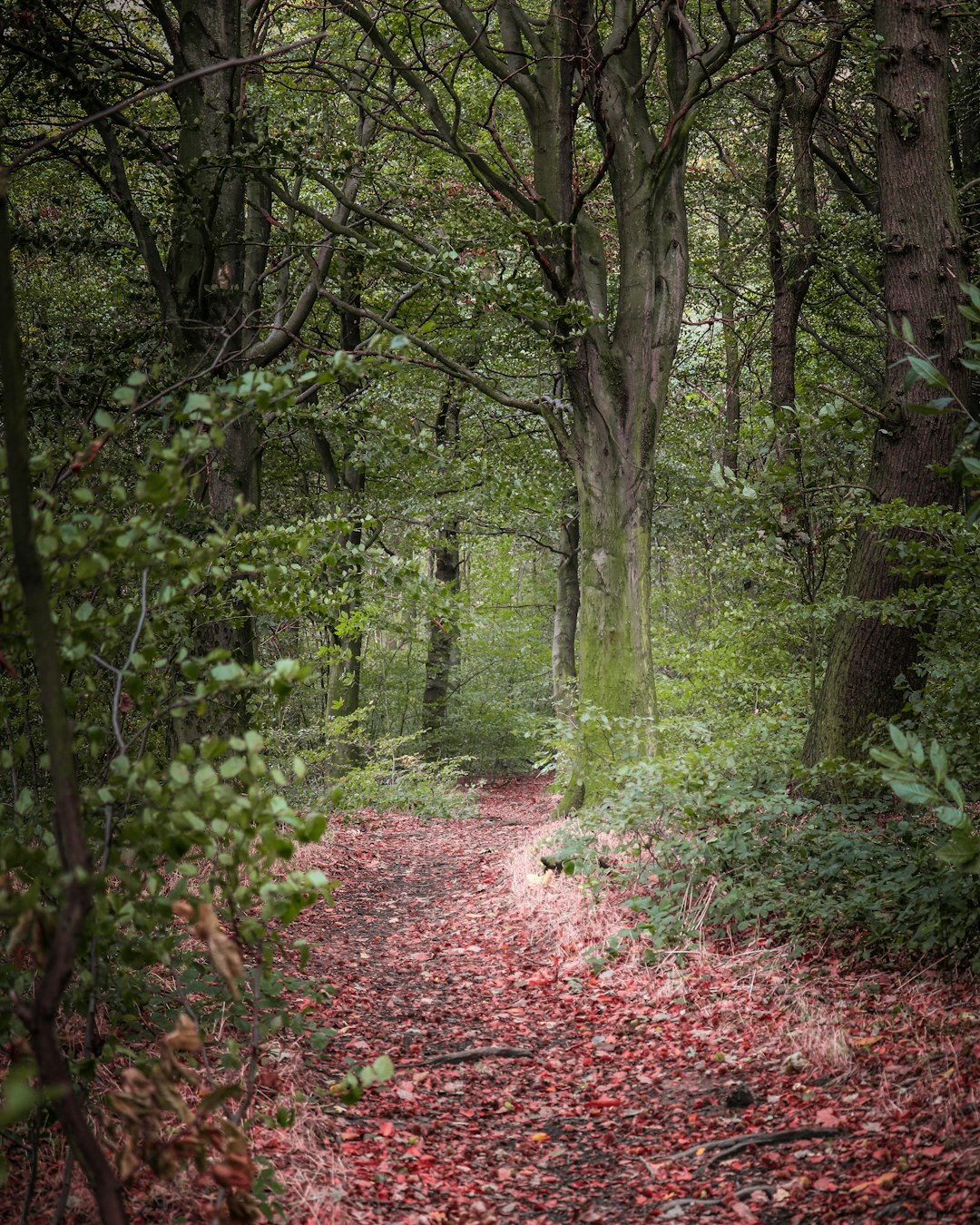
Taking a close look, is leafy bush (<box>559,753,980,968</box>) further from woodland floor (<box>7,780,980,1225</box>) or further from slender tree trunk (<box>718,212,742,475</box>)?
slender tree trunk (<box>718,212,742,475</box>)

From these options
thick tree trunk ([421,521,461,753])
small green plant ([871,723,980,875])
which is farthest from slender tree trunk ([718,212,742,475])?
small green plant ([871,723,980,875])

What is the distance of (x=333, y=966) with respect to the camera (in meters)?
6.02

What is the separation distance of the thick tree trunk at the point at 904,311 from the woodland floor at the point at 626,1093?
7.73 ft

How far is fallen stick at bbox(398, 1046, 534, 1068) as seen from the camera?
4652 millimetres

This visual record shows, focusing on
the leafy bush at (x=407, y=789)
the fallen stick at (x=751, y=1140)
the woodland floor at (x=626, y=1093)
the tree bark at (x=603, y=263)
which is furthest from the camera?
the leafy bush at (x=407, y=789)

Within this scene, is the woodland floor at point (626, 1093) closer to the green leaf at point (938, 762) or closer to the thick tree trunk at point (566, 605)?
the green leaf at point (938, 762)

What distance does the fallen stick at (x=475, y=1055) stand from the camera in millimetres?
4652

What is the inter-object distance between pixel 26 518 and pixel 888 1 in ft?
24.6

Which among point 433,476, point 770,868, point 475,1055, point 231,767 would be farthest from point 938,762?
point 433,476

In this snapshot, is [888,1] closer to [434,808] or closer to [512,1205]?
[512,1205]

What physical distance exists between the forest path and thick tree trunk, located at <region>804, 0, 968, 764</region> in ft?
8.16

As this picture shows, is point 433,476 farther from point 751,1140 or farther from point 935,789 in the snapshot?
point 935,789

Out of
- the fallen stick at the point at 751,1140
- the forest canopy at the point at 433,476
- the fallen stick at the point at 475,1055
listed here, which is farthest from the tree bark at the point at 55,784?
the fallen stick at the point at 475,1055

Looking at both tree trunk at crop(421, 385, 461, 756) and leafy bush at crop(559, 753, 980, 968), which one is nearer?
leafy bush at crop(559, 753, 980, 968)
